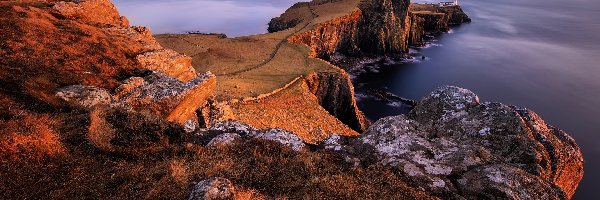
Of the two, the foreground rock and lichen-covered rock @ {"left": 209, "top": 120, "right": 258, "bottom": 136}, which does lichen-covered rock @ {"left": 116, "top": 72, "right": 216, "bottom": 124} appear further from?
the foreground rock

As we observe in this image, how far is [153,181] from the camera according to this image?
10.2m

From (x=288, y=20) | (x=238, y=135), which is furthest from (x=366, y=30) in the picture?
(x=238, y=135)

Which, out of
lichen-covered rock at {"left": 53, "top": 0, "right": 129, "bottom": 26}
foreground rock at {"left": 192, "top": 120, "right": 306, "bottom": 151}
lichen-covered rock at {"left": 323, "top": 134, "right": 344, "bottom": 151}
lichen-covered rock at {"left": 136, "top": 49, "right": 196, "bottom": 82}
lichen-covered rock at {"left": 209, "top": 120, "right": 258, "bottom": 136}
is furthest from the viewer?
lichen-covered rock at {"left": 53, "top": 0, "right": 129, "bottom": 26}

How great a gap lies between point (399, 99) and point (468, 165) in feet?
190

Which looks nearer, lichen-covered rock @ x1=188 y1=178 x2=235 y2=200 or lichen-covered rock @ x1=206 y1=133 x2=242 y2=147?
lichen-covered rock @ x1=188 y1=178 x2=235 y2=200

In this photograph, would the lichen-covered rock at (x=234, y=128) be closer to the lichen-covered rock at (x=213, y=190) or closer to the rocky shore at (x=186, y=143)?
the rocky shore at (x=186, y=143)

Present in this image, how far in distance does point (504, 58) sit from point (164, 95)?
99374mm

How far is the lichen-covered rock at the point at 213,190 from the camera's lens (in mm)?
9094

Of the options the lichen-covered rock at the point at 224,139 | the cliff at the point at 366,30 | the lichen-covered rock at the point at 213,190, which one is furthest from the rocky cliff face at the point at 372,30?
the lichen-covered rock at the point at 213,190

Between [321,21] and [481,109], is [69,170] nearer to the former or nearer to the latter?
[481,109]

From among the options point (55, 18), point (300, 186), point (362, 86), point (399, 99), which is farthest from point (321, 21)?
point (300, 186)

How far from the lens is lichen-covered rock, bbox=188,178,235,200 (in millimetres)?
9094

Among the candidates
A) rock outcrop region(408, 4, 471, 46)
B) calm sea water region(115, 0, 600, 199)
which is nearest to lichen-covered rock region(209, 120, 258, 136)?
calm sea water region(115, 0, 600, 199)

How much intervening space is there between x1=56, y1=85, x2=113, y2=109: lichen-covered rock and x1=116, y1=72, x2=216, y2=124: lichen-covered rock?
2.43ft
